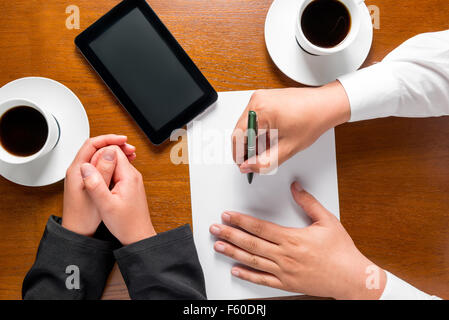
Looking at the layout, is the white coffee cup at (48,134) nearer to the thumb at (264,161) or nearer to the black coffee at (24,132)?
the black coffee at (24,132)

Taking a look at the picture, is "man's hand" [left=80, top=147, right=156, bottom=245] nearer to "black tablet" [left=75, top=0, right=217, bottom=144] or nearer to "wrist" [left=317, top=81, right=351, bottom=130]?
"black tablet" [left=75, top=0, right=217, bottom=144]

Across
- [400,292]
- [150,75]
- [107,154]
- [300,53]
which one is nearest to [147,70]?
[150,75]

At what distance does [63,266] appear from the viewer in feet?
1.80

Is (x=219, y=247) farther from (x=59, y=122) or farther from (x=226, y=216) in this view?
(x=59, y=122)

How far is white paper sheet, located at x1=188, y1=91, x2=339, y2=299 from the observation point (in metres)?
0.61

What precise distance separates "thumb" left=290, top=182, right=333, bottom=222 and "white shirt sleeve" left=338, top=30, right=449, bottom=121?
0.15 m

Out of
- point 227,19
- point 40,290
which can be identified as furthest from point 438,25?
point 40,290

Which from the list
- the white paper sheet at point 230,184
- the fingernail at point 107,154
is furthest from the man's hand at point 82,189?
the white paper sheet at point 230,184

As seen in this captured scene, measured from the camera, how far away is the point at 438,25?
24.1 inches

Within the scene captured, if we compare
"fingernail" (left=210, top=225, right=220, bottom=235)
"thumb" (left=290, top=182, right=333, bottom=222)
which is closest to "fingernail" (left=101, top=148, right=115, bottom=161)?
"fingernail" (left=210, top=225, right=220, bottom=235)

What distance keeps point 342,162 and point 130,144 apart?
0.38 m

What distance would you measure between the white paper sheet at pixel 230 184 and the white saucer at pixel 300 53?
0.09 metres

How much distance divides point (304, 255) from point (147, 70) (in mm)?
426
